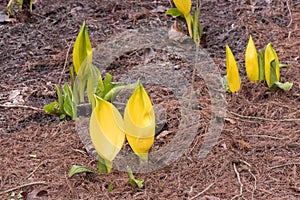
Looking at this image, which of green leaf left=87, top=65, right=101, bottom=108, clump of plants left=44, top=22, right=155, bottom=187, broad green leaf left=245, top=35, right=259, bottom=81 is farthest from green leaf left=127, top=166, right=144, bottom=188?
broad green leaf left=245, top=35, right=259, bottom=81

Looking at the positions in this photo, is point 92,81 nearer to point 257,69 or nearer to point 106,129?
point 106,129

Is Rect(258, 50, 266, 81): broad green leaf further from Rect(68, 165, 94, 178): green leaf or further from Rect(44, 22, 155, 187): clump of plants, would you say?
Rect(68, 165, 94, 178): green leaf

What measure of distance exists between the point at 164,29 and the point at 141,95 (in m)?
1.37

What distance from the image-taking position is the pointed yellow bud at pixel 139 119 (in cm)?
187

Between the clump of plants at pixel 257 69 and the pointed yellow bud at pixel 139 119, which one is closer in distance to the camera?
the pointed yellow bud at pixel 139 119

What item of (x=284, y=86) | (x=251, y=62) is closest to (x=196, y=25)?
(x=251, y=62)

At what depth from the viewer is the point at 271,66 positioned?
2402 millimetres

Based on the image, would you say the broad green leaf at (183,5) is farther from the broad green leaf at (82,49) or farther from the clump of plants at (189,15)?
the broad green leaf at (82,49)

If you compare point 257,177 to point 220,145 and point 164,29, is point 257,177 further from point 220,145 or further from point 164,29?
point 164,29

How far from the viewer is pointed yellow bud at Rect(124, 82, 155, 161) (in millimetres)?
1874

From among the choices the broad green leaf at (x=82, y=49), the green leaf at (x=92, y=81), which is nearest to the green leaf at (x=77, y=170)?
the green leaf at (x=92, y=81)

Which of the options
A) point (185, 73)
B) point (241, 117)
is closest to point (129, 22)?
point (185, 73)

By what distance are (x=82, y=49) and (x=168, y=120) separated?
0.44m

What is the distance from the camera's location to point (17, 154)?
85.4 inches
